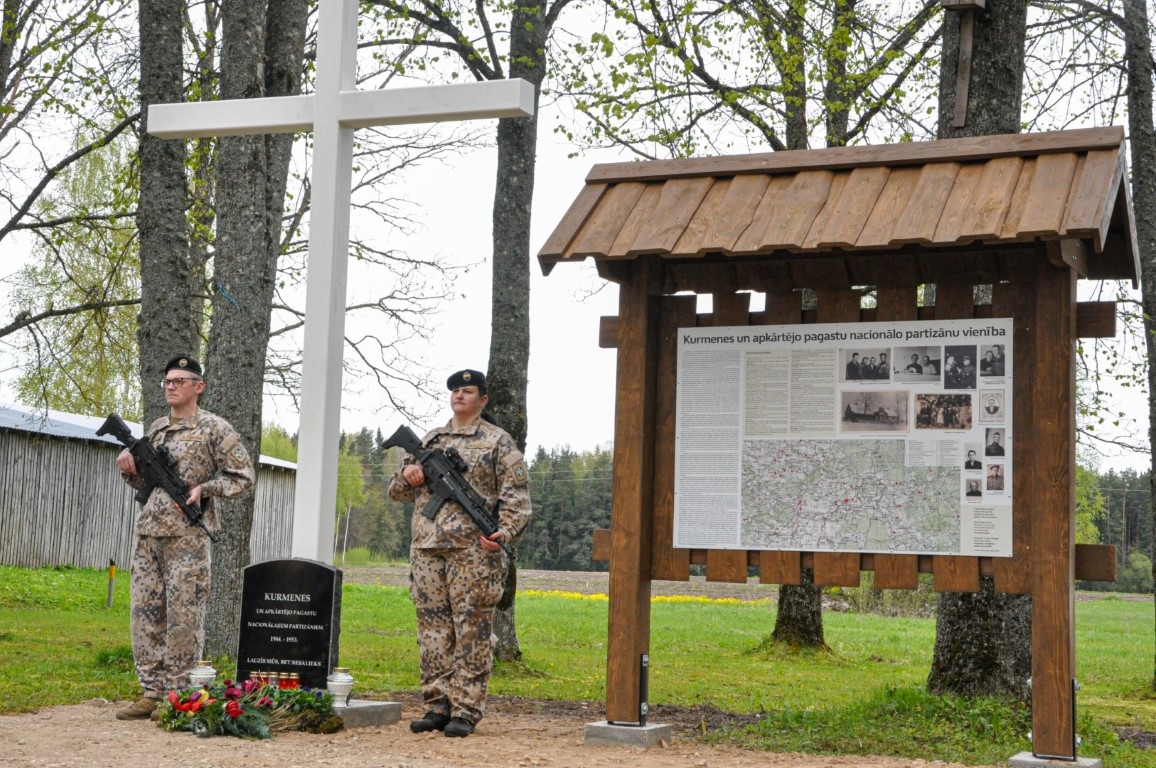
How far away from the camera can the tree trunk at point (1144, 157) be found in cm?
1209

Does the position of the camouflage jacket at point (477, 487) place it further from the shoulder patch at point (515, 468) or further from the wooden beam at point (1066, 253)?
the wooden beam at point (1066, 253)

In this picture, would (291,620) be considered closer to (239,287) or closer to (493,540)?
(493,540)

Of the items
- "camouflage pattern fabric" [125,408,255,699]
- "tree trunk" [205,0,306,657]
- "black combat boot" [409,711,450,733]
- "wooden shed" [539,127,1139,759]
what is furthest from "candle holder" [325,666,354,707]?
"tree trunk" [205,0,306,657]

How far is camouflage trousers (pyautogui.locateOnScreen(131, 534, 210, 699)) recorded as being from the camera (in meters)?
7.45

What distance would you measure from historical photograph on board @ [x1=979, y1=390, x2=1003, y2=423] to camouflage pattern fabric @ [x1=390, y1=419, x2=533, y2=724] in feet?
8.24

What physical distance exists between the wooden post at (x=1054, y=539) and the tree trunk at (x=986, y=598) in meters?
1.45

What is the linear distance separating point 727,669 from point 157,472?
7222mm

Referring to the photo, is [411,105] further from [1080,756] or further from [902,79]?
[902,79]

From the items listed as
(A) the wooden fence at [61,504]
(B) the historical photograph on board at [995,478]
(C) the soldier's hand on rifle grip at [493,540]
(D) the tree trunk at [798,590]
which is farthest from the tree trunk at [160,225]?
(A) the wooden fence at [61,504]

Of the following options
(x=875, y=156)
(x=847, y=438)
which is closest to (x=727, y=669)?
(x=847, y=438)

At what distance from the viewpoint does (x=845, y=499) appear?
6664 millimetres

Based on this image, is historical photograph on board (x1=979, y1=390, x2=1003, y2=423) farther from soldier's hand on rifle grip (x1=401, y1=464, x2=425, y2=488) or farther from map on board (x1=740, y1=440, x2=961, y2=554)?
soldier's hand on rifle grip (x1=401, y1=464, x2=425, y2=488)

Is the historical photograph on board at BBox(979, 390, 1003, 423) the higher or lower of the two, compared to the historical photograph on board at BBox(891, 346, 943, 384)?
lower

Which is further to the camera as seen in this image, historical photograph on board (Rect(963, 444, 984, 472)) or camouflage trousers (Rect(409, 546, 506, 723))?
camouflage trousers (Rect(409, 546, 506, 723))
